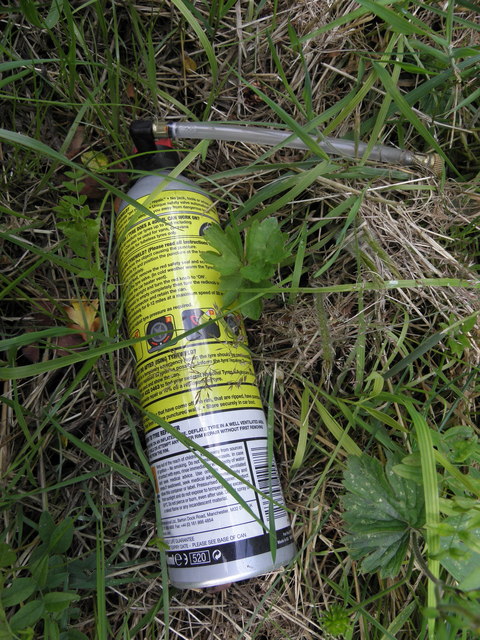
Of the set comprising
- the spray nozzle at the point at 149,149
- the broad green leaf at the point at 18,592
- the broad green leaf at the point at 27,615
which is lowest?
the broad green leaf at the point at 27,615

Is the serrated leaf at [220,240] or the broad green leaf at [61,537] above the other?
the serrated leaf at [220,240]

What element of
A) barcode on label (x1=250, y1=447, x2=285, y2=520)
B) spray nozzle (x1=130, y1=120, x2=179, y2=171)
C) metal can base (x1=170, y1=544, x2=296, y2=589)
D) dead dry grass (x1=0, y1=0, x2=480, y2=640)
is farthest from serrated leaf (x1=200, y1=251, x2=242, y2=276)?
metal can base (x1=170, y1=544, x2=296, y2=589)

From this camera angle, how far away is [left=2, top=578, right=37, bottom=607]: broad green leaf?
3.92 ft

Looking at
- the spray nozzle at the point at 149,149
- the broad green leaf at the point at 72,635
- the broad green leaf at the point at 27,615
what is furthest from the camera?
the spray nozzle at the point at 149,149

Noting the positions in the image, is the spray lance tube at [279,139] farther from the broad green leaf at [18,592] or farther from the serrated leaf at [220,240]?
the broad green leaf at [18,592]

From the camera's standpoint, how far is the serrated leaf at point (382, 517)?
4.02 ft

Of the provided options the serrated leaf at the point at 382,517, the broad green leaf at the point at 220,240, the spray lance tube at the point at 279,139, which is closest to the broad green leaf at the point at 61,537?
the serrated leaf at the point at 382,517

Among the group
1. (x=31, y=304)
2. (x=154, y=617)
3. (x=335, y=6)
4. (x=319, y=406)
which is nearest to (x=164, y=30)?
(x=335, y=6)

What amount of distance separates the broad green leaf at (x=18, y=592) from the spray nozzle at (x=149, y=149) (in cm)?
115

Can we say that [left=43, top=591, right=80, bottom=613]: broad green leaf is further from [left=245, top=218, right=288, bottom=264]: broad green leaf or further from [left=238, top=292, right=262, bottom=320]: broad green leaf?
[left=245, top=218, right=288, bottom=264]: broad green leaf

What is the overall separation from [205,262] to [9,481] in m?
0.87

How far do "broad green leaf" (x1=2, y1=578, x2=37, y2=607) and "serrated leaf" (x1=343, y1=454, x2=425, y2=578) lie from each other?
780 mm

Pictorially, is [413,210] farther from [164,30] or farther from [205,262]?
[164,30]

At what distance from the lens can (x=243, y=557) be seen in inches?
50.6
